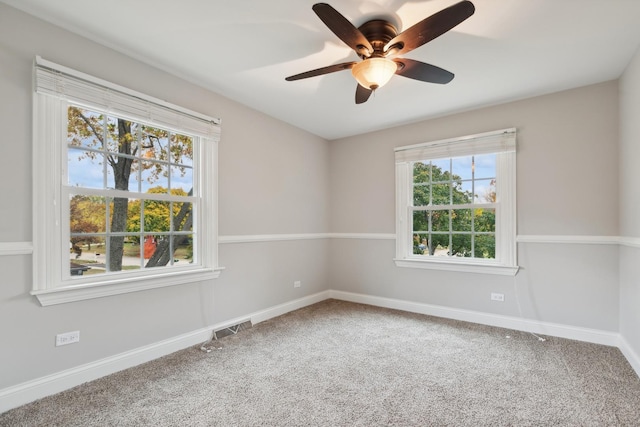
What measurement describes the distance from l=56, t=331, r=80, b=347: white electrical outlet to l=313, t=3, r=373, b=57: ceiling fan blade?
259 centimetres

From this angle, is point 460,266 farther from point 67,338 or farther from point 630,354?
point 67,338

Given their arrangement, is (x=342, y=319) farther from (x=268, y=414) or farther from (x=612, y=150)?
(x=612, y=150)

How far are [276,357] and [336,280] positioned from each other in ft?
7.19

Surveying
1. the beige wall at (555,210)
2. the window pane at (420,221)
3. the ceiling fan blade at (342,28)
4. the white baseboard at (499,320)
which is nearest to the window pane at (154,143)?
the ceiling fan blade at (342,28)

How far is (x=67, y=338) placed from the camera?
85.6 inches

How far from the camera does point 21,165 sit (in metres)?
2.00

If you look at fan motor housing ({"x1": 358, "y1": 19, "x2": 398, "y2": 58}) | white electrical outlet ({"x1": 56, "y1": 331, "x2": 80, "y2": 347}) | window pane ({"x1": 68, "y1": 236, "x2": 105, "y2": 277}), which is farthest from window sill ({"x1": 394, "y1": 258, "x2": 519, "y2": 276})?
white electrical outlet ({"x1": 56, "y1": 331, "x2": 80, "y2": 347})

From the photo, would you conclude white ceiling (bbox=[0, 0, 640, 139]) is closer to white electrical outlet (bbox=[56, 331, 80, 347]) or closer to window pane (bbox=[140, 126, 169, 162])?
window pane (bbox=[140, 126, 169, 162])

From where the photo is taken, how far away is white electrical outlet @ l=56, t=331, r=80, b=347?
2139 mm

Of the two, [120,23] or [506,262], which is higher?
[120,23]

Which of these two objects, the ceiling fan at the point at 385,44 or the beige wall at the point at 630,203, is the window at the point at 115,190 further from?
the beige wall at the point at 630,203

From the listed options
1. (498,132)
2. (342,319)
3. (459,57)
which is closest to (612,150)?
(498,132)

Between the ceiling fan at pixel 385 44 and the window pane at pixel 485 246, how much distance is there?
210cm

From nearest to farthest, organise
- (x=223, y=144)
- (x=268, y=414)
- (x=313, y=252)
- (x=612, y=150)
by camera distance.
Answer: (x=268, y=414) < (x=612, y=150) < (x=223, y=144) < (x=313, y=252)
